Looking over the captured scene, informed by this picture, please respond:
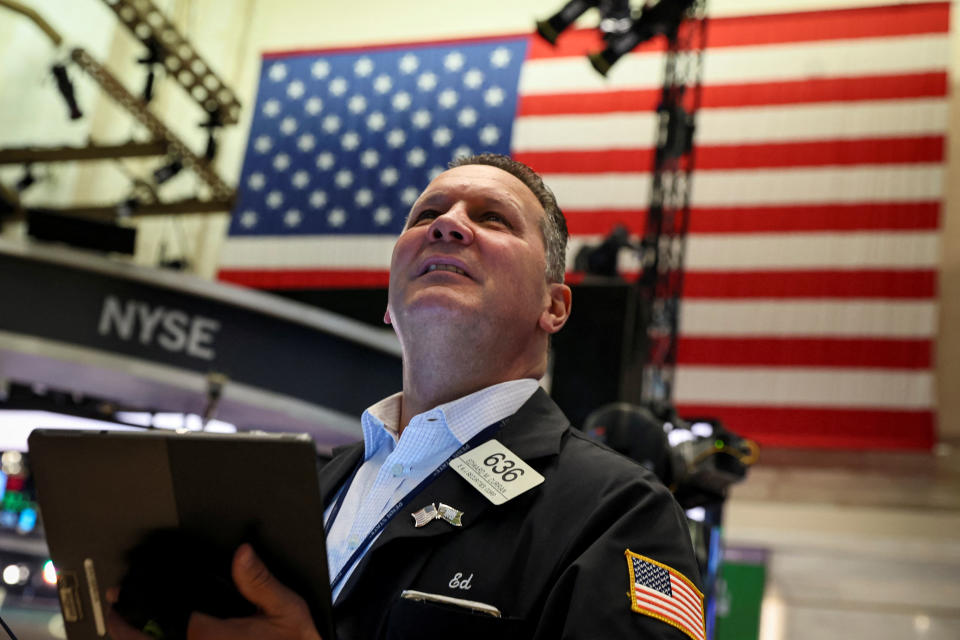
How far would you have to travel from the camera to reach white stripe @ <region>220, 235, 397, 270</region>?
9.86 meters

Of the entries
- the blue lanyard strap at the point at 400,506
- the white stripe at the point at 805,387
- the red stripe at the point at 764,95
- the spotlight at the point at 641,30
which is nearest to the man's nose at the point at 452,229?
the blue lanyard strap at the point at 400,506

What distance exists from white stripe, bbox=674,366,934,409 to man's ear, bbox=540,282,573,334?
686 centimetres

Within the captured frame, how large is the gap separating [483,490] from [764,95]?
8.55 m

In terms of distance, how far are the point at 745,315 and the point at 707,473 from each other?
4.47 metres

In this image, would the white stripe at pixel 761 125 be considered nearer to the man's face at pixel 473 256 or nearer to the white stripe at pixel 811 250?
the white stripe at pixel 811 250

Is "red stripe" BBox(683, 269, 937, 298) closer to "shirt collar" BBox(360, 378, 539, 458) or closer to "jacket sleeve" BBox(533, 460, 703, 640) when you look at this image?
"shirt collar" BBox(360, 378, 539, 458)

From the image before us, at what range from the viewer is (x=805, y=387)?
27.3 ft

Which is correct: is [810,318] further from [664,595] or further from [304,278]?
[664,595]

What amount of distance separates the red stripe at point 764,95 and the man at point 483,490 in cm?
774

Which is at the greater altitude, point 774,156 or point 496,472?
Answer: point 774,156

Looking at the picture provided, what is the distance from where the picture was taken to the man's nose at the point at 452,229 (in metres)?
1.62

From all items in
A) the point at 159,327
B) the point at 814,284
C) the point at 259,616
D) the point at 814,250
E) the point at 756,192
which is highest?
the point at 756,192

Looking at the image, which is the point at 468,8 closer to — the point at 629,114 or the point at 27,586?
the point at 629,114

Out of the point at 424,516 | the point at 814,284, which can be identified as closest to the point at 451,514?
the point at 424,516
